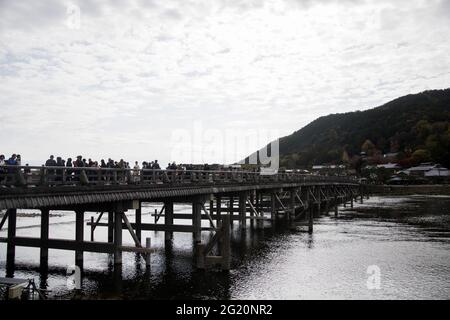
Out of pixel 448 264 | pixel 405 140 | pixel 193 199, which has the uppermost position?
pixel 405 140

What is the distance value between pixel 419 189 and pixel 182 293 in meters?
104

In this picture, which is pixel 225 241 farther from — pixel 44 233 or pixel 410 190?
pixel 410 190

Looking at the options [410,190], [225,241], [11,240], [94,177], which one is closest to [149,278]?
[225,241]

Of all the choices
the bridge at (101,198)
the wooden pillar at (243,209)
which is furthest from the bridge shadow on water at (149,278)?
the wooden pillar at (243,209)

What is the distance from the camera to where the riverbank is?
339 ft

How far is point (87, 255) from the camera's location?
2500 centimetres

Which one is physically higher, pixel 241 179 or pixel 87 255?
pixel 241 179

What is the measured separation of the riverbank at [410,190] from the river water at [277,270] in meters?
76.1

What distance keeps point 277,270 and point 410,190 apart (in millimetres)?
97310

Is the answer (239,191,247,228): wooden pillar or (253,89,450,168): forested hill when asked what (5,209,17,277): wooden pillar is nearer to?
(239,191,247,228): wooden pillar

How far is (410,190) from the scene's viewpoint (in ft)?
354

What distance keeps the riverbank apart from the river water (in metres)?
76.1

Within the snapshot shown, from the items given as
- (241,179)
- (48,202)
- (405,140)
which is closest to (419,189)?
(405,140)
